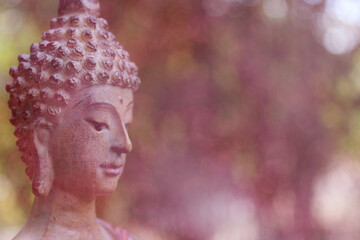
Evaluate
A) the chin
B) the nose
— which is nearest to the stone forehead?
the nose

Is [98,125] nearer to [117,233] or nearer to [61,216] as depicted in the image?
[61,216]

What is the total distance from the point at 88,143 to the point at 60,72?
0.80ft

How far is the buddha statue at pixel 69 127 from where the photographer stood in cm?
129

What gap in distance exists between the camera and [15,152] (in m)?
2.65

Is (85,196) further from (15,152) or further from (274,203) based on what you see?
(274,203)

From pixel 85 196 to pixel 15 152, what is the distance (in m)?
1.52

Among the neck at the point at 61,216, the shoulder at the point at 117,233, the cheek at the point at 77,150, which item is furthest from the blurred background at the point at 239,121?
the cheek at the point at 77,150

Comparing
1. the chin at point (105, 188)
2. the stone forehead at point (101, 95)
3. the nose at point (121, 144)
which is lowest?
the chin at point (105, 188)

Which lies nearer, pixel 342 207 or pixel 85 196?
pixel 85 196

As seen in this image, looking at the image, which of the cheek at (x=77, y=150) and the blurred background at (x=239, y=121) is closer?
the cheek at (x=77, y=150)

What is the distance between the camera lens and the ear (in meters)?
1.28

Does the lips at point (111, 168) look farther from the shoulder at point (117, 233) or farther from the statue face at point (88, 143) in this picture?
the shoulder at point (117, 233)

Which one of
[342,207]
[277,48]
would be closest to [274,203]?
[342,207]

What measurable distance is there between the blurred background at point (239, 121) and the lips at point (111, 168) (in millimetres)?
1490
